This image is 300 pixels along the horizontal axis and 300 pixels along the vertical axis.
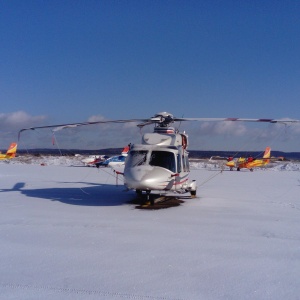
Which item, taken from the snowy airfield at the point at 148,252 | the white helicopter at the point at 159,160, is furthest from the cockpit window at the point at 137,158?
the snowy airfield at the point at 148,252

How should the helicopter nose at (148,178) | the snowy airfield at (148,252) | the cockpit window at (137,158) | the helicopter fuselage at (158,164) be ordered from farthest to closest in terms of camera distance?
the cockpit window at (137,158)
the helicopter fuselage at (158,164)
the helicopter nose at (148,178)
the snowy airfield at (148,252)

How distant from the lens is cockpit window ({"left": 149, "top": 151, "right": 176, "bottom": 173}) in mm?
11586

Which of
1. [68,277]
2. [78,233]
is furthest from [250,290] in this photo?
[78,233]

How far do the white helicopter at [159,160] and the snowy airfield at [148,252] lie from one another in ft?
2.77

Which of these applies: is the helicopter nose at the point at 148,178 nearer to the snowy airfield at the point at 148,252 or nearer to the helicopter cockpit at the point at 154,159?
the helicopter cockpit at the point at 154,159

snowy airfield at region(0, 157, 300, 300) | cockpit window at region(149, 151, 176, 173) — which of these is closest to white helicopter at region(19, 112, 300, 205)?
cockpit window at region(149, 151, 176, 173)

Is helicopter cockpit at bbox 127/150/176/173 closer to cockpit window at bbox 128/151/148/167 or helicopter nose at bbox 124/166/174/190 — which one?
cockpit window at bbox 128/151/148/167

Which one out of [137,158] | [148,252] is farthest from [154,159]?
[148,252]

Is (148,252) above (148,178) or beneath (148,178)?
beneath

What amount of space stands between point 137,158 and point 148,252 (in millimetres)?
5740

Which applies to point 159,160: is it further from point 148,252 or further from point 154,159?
point 148,252

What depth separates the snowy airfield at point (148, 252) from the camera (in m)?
4.59

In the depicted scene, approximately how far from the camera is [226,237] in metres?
7.38

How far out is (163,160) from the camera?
38.4 ft
